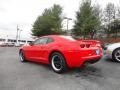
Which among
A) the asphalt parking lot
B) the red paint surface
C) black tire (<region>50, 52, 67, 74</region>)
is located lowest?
the asphalt parking lot

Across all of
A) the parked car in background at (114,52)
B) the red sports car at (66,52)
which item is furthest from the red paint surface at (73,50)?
the parked car in background at (114,52)

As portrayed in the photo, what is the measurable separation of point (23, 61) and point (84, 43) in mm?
3809

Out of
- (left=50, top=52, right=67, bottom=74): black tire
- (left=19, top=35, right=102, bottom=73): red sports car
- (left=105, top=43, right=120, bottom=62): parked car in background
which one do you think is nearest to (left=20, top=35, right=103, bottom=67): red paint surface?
(left=19, top=35, right=102, bottom=73): red sports car

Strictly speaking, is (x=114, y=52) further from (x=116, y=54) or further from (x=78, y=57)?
(x=78, y=57)

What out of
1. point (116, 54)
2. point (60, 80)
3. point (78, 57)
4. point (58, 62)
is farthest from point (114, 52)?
point (60, 80)

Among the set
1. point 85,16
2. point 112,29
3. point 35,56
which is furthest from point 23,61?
point 112,29

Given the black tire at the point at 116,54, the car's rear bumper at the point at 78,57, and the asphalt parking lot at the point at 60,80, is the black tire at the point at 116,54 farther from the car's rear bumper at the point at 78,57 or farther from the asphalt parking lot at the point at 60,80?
the car's rear bumper at the point at 78,57

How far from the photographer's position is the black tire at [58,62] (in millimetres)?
5432

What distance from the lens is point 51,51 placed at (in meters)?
5.89

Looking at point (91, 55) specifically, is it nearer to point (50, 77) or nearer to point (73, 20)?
point (50, 77)

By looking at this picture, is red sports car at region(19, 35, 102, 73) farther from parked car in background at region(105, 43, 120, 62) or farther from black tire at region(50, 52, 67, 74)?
parked car in background at region(105, 43, 120, 62)

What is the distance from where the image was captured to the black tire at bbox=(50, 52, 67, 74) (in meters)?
5.43

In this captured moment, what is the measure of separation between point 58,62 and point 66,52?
1.94ft

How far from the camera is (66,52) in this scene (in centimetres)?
534
